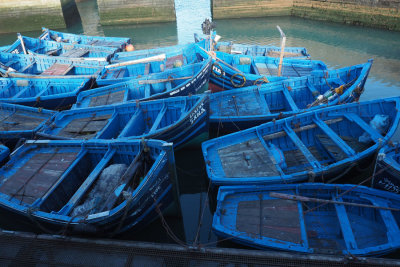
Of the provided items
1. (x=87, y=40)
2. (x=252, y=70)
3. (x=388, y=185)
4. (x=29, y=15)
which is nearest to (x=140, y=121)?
(x=252, y=70)

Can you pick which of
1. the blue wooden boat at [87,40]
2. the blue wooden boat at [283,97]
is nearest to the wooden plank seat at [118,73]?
the blue wooden boat at [283,97]

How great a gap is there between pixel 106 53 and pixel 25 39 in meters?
7.34

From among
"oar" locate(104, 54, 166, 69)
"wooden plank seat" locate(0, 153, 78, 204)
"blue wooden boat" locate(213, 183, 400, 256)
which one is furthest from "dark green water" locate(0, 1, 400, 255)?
"oar" locate(104, 54, 166, 69)

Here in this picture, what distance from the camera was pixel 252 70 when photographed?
15.7 metres

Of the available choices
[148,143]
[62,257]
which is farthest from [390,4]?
[62,257]

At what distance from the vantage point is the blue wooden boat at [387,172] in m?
7.28

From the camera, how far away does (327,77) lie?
13.1m

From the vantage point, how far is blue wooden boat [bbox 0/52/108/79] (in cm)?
1625

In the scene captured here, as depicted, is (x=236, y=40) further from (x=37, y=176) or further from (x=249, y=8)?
(x=37, y=176)

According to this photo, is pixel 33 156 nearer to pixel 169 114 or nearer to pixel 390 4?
pixel 169 114

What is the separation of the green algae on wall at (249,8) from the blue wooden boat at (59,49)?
1693 centimetres

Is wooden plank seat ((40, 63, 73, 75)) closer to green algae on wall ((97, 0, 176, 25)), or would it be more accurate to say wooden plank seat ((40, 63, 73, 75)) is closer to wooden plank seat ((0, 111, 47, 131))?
wooden plank seat ((0, 111, 47, 131))

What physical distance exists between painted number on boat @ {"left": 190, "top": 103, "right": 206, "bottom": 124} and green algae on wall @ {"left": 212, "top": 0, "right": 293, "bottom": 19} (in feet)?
83.2

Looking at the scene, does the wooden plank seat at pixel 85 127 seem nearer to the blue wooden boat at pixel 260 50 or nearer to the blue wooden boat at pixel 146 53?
the blue wooden boat at pixel 146 53
